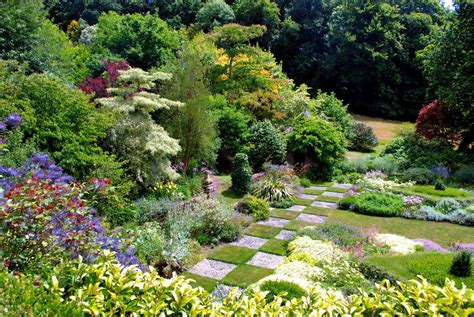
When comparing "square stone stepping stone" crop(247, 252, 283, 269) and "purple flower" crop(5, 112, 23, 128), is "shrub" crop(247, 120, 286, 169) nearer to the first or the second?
"square stone stepping stone" crop(247, 252, 283, 269)

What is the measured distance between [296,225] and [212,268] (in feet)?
9.48

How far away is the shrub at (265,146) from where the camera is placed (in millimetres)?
12625

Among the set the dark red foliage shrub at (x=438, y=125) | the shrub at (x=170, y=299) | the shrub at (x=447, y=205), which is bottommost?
the shrub at (x=447, y=205)

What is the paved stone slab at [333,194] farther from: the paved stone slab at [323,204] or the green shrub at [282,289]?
the green shrub at [282,289]

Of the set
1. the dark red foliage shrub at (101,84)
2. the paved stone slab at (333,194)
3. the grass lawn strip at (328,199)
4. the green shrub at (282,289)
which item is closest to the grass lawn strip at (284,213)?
the grass lawn strip at (328,199)

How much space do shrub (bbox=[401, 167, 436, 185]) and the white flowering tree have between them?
851cm

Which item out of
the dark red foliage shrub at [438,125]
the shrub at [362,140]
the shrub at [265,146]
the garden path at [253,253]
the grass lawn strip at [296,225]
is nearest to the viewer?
the garden path at [253,253]

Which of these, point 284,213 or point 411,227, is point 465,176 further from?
point 284,213

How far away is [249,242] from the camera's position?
7.65 meters

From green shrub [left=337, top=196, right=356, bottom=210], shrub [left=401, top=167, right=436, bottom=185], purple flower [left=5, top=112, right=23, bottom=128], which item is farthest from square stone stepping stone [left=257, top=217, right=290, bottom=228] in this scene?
shrub [left=401, top=167, right=436, bottom=185]

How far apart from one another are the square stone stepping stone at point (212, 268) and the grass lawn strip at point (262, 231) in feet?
5.18

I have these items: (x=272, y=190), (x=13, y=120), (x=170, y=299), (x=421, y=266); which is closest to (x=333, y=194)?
(x=272, y=190)

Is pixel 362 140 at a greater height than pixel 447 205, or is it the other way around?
pixel 362 140

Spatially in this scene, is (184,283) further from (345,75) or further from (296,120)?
(345,75)
